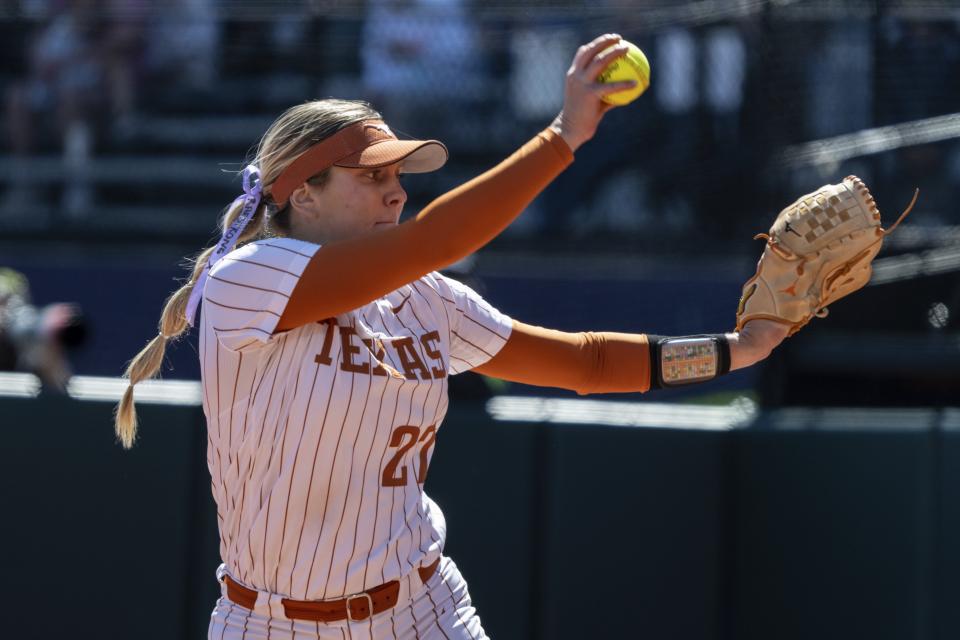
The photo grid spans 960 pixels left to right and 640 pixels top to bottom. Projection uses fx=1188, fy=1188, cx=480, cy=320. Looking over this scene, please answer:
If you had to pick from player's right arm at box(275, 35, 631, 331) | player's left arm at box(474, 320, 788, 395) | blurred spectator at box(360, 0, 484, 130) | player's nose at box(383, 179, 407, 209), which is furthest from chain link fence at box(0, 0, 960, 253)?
player's right arm at box(275, 35, 631, 331)

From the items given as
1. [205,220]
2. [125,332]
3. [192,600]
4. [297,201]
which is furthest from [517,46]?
[297,201]

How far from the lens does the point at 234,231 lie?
2.15 metres

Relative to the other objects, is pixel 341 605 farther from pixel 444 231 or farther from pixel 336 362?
pixel 444 231

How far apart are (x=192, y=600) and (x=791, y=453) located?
180cm

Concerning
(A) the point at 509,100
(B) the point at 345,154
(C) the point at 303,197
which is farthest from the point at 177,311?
(A) the point at 509,100

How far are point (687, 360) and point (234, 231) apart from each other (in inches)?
36.5

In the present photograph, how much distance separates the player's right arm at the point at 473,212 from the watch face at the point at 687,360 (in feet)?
2.05

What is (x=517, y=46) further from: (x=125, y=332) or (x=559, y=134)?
(x=559, y=134)

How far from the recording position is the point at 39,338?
4684 mm

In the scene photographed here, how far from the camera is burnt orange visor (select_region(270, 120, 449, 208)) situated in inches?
81.7

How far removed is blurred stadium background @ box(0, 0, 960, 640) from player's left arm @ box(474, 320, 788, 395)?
1056 millimetres

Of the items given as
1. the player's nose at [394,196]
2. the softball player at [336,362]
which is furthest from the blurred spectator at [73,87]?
the player's nose at [394,196]

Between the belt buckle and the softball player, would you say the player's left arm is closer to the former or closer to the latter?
the softball player

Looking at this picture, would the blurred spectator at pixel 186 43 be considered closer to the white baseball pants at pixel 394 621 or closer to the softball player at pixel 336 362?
the softball player at pixel 336 362
